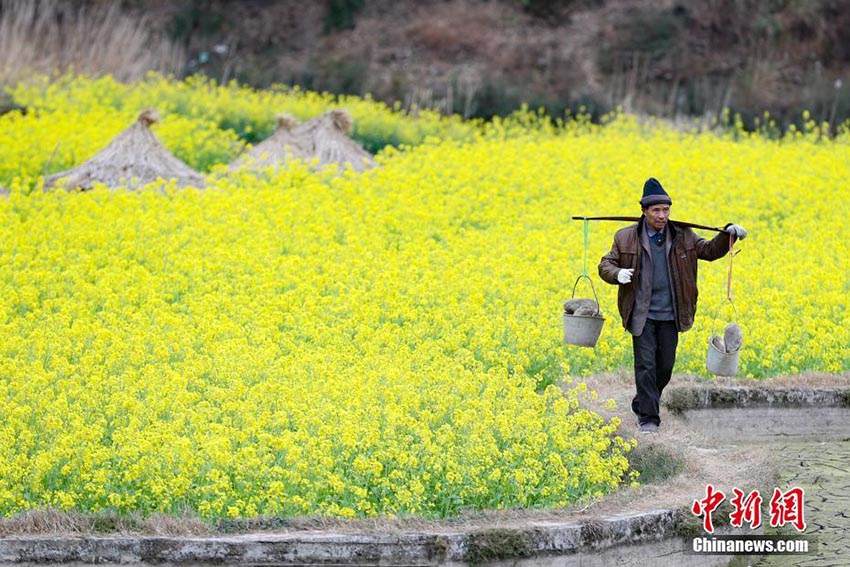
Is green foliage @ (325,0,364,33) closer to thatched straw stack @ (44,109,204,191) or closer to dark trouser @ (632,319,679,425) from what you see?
thatched straw stack @ (44,109,204,191)

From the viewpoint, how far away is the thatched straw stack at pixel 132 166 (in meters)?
17.4

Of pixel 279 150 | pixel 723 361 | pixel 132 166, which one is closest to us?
pixel 723 361

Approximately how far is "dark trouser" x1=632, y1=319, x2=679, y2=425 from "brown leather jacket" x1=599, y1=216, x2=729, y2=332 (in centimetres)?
12

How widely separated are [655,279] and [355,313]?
341 centimetres

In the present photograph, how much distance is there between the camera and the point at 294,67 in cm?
3425

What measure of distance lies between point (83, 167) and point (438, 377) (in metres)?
9.12

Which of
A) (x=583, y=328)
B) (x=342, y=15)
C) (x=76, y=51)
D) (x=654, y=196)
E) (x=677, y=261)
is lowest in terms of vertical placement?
(x=583, y=328)

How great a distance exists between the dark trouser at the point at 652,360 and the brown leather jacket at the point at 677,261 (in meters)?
0.12

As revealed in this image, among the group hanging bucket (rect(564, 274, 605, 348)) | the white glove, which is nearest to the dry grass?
hanging bucket (rect(564, 274, 605, 348))

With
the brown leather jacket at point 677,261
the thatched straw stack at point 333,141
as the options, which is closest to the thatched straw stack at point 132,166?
the thatched straw stack at point 333,141

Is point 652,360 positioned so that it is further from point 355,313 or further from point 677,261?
point 355,313

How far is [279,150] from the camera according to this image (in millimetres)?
19016

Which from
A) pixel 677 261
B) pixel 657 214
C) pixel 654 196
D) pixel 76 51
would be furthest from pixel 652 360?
pixel 76 51

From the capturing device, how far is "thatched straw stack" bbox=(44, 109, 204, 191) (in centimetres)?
1739
